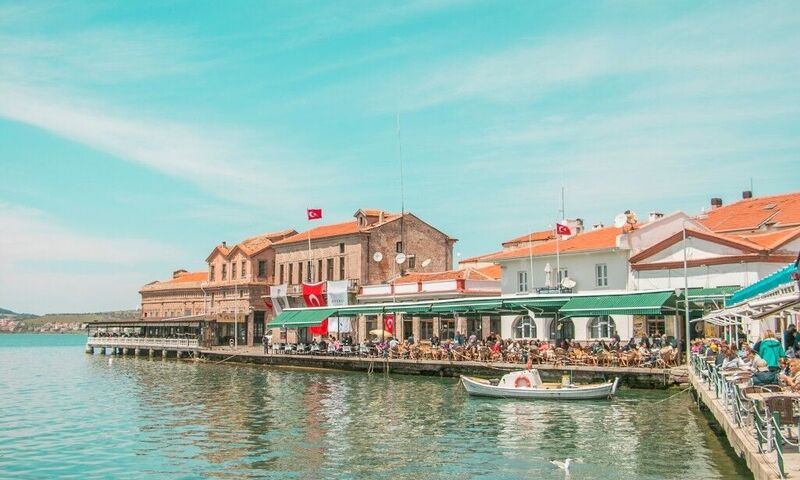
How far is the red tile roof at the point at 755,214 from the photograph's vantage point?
165 feet

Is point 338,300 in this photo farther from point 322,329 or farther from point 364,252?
point 322,329

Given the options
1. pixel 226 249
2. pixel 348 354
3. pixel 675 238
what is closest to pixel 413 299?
pixel 348 354

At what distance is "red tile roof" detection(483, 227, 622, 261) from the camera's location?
167 feet

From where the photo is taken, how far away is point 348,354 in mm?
57125

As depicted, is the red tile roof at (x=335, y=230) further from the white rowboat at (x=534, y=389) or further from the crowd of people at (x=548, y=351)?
the white rowboat at (x=534, y=389)

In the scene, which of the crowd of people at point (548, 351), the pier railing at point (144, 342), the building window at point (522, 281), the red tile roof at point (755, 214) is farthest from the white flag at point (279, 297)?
the red tile roof at point (755, 214)

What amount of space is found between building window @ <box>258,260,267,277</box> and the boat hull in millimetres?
51250

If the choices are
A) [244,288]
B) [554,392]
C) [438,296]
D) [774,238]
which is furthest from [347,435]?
[244,288]

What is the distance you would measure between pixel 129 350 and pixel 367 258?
33359 mm

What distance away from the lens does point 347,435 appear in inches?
1054

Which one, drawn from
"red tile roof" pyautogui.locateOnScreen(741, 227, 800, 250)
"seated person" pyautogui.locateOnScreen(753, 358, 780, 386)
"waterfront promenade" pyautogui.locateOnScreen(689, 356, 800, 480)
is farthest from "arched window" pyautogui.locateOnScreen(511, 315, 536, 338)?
"seated person" pyautogui.locateOnScreen(753, 358, 780, 386)

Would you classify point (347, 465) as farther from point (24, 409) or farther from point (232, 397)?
point (24, 409)

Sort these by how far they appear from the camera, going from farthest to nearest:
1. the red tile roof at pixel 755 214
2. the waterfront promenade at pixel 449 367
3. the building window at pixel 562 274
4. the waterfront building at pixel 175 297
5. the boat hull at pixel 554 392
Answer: the waterfront building at pixel 175 297, the building window at pixel 562 274, the red tile roof at pixel 755 214, the waterfront promenade at pixel 449 367, the boat hull at pixel 554 392

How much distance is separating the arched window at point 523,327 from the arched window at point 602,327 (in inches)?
187
